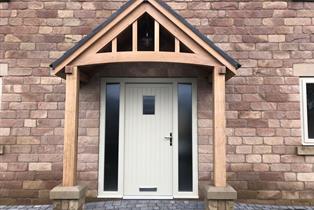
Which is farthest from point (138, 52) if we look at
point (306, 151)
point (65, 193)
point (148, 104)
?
point (306, 151)

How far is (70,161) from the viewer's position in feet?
15.8

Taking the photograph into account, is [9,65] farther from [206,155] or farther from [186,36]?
[206,155]

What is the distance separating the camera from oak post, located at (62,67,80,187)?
15.7ft

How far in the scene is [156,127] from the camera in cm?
602

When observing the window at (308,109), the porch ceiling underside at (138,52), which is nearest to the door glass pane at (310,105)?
the window at (308,109)

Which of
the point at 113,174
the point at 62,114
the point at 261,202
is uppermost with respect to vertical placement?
the point at 62,114

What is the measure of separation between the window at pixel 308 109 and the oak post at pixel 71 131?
14.5 feet

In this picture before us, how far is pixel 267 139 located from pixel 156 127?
2232mm

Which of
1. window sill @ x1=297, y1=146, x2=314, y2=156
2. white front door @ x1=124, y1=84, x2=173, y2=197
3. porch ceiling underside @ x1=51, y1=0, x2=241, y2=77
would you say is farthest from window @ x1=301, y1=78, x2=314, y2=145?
white front door @ x1=124, y1=84, x2=173, y2=197

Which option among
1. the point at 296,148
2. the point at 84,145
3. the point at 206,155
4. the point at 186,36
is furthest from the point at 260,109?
the point at 84,145

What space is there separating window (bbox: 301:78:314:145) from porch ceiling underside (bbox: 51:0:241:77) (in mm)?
2058

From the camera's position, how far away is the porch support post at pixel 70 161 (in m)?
4.68

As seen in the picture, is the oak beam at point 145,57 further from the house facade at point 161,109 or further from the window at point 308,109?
the window at point 308,109

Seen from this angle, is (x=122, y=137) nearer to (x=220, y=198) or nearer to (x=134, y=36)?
(x=134, y=36)
